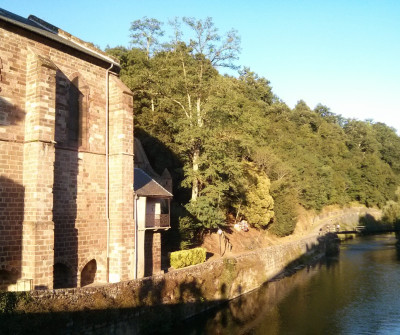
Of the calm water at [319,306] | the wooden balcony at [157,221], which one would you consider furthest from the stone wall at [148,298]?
the wooden balcony at [157,221]

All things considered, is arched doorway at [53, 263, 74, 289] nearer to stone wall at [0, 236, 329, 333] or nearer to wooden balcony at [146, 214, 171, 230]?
stone wall at [0, 236, 329, 333]

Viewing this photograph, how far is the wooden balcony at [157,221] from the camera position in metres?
18.4

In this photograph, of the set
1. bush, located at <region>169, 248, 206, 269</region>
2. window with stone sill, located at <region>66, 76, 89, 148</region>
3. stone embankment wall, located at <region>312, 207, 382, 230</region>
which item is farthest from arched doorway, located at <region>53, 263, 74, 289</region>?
stone embankment wall, located at <region>312, 207, 382, 230</region>

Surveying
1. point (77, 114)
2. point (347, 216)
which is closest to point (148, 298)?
point (77, 114)

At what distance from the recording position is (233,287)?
22297 mm

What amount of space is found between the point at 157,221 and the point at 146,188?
68.0 inches

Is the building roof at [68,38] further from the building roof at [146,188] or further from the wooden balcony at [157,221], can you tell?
the wooden balcony at [157,221]

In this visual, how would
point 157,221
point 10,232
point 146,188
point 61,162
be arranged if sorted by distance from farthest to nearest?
point 146,188
point 157,221
point 61,162
point 10,232

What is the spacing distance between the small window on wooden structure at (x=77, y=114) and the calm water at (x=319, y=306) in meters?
9.42

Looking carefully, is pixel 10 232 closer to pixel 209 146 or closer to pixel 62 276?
pixel 62 276

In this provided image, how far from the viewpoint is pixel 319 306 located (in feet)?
71.8

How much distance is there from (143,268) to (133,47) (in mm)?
31442

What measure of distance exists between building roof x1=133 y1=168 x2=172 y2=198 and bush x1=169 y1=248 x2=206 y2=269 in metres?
3.16

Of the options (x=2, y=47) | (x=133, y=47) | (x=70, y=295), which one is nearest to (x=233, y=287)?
(x=70, y=295)
